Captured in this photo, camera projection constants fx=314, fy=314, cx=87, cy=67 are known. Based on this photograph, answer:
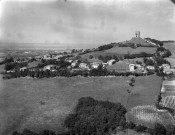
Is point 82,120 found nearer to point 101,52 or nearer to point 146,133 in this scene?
point 146,133

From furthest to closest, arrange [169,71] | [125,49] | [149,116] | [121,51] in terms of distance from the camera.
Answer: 1. [125,49]
2. [121,51]
3. [169,71]
4. [149,116]

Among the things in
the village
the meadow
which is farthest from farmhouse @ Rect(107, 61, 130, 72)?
the meadow

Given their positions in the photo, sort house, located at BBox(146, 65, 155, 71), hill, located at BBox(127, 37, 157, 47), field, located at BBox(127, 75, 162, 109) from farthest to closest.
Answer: hill, located at BBox(127, 37, 157, 47) < house, located at BBox(146, 65, 155, 71) < field, located at BBox(127, 75, 162, 109)

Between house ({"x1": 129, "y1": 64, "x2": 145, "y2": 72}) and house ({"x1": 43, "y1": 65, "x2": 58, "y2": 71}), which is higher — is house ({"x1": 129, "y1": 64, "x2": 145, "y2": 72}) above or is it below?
above

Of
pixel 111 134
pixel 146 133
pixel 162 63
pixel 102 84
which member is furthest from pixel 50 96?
pixel 162 63

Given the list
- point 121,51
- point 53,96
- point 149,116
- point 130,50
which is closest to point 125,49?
point 121,51

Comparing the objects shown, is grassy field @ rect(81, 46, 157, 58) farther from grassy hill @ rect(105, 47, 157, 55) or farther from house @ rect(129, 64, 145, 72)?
house @ rect(129, 64, 145, 72)

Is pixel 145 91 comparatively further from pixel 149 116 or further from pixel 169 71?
pixel 169 71

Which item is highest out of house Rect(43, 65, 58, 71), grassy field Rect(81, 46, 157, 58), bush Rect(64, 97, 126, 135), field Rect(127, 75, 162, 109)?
grassy field Rect(81, 46, 157, 58)

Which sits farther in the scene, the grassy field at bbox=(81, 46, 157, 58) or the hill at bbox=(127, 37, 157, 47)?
the hill at bbox=(127, 37, 157, 47)
